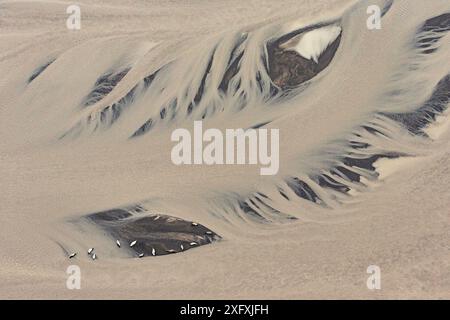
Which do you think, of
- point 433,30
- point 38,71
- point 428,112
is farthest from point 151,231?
point 433,30

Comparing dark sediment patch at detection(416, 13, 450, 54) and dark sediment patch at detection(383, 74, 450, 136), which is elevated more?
dark sediment patch at detection(416, 13, 450, 54)

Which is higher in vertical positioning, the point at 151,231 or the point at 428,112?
the point at 428,112

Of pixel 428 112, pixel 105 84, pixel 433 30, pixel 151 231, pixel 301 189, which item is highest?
pixel 433 30

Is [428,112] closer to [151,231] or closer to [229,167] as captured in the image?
[229,167]

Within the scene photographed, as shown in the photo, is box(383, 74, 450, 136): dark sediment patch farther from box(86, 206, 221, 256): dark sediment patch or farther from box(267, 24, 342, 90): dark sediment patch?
box(86, 206, 221, 256): dark sediment patch

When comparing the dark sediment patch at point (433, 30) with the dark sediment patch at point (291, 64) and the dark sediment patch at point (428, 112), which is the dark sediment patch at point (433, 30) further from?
the dark sediment patch at point (291, 64)

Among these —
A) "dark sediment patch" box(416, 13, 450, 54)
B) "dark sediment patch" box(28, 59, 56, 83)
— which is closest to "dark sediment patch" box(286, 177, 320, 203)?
"dark sediment patch" box(416, 13, 450, 54)

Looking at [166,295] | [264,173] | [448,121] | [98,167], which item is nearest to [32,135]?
[98,167]
